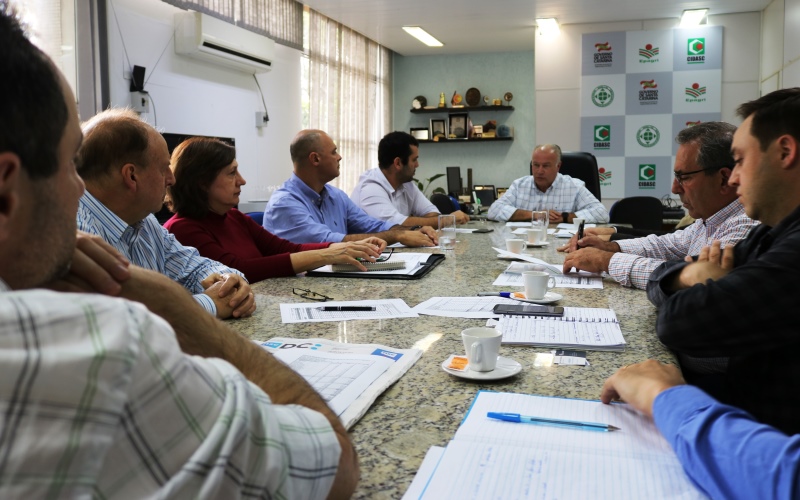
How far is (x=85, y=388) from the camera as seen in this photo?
0.42m

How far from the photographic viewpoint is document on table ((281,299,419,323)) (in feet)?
5.14

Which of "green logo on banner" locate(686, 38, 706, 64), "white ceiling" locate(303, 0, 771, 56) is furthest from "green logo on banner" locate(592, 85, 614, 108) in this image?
"green logo on banner" locate(686, 38, 706, 64)

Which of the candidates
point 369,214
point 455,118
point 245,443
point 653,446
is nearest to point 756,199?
point 653,446

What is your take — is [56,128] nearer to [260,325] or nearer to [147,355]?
[147,355]

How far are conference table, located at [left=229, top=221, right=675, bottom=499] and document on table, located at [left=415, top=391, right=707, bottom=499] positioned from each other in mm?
43

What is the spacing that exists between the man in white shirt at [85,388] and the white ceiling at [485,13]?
240 inches

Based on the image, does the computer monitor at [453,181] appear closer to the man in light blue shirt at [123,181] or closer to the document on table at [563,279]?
the document on table at [563,279]

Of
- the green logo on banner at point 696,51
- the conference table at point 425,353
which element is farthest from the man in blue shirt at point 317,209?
the green logo on banner at point 696,51

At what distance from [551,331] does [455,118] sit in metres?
7.89

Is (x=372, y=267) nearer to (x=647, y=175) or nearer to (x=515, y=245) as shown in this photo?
(x=515, y=245)

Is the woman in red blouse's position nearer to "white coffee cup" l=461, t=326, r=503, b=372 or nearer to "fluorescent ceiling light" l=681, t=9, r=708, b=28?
"white coffee cup" l=461, t=326, r=503, b=372

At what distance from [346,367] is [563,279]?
47.4 inches

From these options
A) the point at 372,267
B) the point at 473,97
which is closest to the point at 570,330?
the point at 372,267

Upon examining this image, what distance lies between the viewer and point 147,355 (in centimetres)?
46
